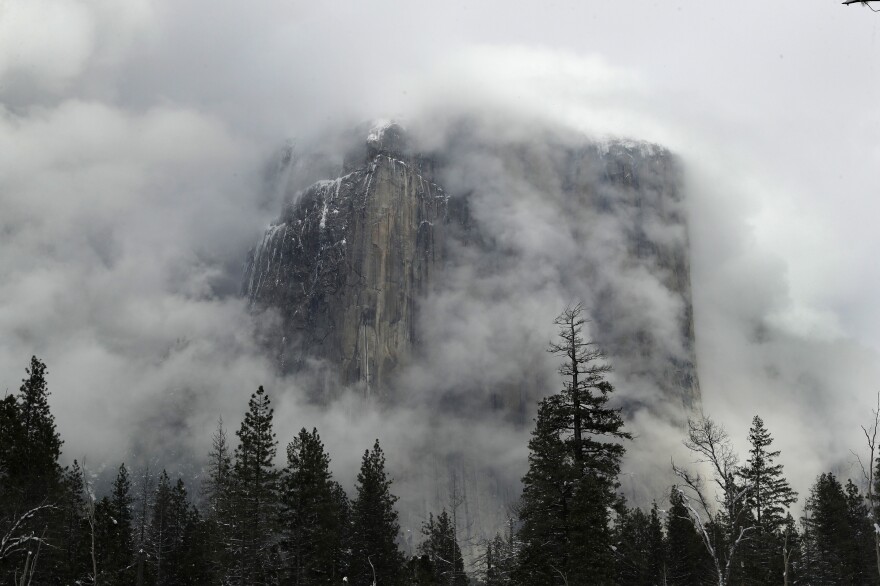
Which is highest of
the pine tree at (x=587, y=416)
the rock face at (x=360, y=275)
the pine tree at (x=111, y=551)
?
the rock face at (x=360, y=275)

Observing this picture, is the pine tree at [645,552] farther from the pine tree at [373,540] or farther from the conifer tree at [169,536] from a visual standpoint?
the conifer tree at [169,536]

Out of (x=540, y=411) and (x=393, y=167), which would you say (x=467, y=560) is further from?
(x=540, y=411)

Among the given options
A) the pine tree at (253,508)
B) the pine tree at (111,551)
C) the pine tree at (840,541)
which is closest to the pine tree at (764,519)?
the pine tree at (840,541)

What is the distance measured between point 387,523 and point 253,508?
11556 millimetres

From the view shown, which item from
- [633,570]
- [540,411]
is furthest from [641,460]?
[540,411]

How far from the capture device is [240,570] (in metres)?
46.0

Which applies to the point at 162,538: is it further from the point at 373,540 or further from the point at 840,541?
the point at 840,541

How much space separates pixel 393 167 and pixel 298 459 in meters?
155

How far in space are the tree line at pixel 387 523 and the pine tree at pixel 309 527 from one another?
85 mm

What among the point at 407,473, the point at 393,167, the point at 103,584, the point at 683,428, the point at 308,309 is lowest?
the point at 103,584

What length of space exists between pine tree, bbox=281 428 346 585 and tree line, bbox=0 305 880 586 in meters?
0.09

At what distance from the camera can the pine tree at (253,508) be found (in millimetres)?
45625

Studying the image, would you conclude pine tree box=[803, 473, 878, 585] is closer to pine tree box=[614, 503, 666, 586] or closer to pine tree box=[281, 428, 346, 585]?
pine tree box=[614, 503, 666, 586]

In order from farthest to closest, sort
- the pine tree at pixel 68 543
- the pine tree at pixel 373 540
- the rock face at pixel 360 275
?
the rock face at pixel 360 275 → the pine tree at pixel 373 540 → the pine tree at pixel 68 543
